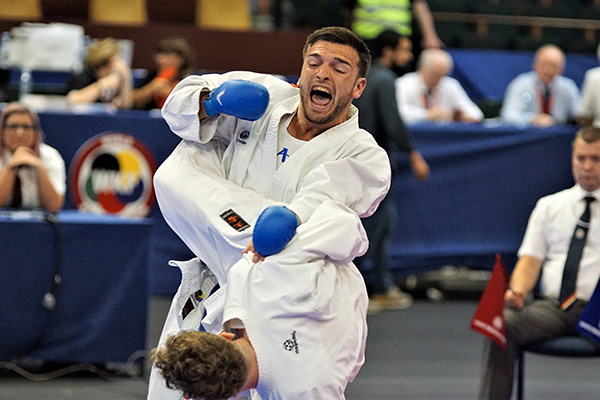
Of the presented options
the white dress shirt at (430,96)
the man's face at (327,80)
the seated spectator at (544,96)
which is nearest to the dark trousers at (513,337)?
the man's face at (327,80)

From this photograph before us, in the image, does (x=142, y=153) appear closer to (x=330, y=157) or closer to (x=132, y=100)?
(x=132, y=100)

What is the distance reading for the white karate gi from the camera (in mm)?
2898

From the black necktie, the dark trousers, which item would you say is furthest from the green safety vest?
the dark trousers

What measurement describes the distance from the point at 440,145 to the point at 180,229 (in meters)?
4.55

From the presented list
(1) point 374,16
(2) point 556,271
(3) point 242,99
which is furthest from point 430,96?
(3) point 242,99

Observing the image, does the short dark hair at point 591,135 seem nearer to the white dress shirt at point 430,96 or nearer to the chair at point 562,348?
the chair at point 562,348

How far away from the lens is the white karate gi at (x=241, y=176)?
114 inches

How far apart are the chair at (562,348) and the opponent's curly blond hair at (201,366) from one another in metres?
2.16

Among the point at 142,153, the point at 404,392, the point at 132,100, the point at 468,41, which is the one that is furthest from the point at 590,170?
the point at 468,41

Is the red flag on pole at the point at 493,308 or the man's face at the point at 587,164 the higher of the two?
the man's face at the point at 587,164

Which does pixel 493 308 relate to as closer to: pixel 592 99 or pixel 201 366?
pixel 201 366

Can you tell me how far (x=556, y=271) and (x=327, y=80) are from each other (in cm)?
209

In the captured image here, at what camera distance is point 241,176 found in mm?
3127

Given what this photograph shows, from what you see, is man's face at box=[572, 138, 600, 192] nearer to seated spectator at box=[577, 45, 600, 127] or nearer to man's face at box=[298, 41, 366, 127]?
man's face at box=[298, 41, 366, 127]
